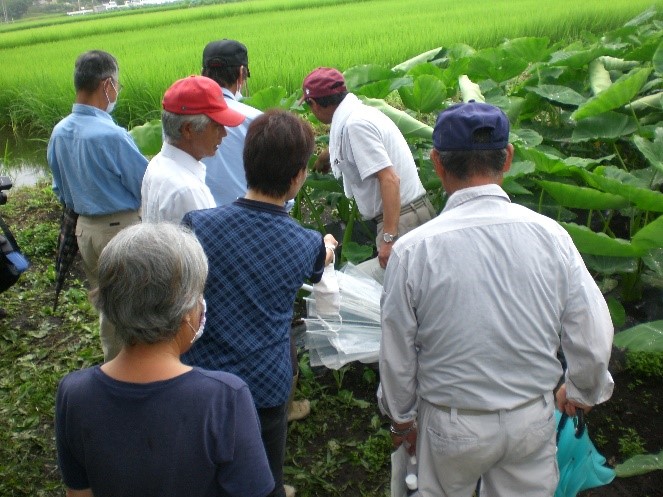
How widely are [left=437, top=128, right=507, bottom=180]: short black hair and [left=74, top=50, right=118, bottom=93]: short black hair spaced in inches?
69.4

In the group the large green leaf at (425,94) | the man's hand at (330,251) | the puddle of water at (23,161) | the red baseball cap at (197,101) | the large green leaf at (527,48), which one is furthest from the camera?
the puddle of water at (23,161)

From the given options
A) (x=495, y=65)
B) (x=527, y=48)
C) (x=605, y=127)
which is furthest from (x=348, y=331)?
(x=527, y=48)

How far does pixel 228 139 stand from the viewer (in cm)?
275

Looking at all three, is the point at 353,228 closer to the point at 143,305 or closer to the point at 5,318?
the point at 5,318

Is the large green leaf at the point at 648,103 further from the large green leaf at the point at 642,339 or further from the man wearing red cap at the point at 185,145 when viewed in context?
the man wearing red cap at the point at 185,145

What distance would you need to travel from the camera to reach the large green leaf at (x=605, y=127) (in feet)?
12.7

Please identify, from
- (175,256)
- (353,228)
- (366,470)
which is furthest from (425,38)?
(175,256)

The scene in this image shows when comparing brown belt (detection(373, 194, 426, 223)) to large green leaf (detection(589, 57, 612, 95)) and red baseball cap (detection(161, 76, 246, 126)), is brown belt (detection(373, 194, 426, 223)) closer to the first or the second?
red baseball cap (detection(161, 76, 246, 126))

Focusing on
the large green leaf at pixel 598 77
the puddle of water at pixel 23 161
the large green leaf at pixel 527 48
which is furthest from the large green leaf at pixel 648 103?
the puddle of water at pixel 23 161

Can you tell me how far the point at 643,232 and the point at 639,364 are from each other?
2.32 feet

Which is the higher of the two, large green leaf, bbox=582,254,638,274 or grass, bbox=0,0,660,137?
large green leaf, bbox=582,254,638,274

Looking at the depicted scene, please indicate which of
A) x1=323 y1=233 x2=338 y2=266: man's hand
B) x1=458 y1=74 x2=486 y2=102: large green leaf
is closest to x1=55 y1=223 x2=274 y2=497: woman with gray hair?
x1=323 y1=233 x2=338 y2=266: man's hand

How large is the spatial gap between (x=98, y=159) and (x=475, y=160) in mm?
1814

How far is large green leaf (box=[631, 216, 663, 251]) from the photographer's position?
7.87 ft
